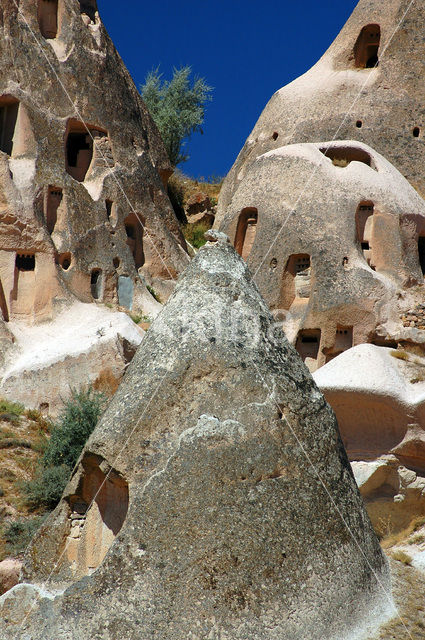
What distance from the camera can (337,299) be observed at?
53.9 feet

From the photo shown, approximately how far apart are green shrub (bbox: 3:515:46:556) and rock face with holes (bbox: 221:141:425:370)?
7.30m

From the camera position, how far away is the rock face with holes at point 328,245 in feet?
53.9

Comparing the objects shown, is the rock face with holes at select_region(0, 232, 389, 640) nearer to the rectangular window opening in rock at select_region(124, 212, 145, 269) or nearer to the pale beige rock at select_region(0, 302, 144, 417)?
the pale beige rock at select_region(0, 302, 144, 417)

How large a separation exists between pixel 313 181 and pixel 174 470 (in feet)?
40.9

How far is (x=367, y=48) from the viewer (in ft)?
80.0

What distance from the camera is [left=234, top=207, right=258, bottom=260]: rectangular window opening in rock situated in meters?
18.4

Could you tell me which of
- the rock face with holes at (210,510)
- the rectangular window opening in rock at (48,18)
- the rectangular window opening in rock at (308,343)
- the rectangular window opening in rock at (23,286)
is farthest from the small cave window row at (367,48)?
the rock face with holes at (210,510)

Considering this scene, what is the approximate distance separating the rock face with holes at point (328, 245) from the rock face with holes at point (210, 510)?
30.9ft

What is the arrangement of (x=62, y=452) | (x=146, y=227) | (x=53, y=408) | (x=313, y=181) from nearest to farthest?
1. (x=62, y=452)
2. (x=53, y=408)
3. (x=313, y=181)
4. (x=146, y=227)

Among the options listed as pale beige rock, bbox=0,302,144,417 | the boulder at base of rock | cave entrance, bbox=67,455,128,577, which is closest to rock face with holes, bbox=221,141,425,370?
pale beige rock, bbox=0,302,144,417

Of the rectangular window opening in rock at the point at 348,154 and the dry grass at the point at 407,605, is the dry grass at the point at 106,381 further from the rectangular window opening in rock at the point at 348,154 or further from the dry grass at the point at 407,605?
the dry grass at the point at 407,605

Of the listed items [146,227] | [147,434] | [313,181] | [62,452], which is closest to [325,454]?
[147,434]

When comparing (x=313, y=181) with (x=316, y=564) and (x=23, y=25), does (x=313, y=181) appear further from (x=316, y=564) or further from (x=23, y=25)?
(x=316, y=564)

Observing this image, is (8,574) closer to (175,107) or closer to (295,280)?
(295,280)
